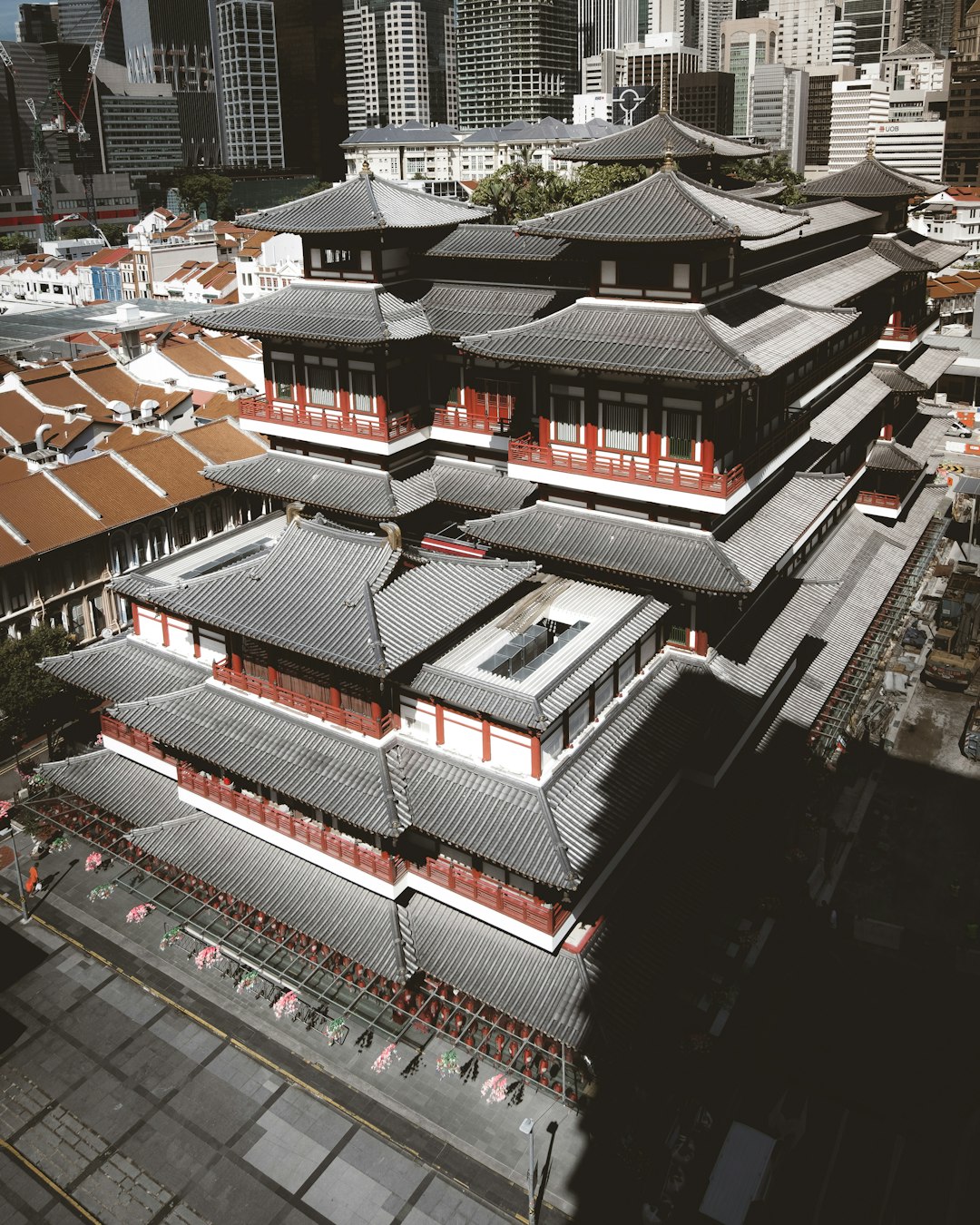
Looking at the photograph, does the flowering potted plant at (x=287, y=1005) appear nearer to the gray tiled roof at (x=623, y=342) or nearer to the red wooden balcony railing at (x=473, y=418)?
the red wooden balcony railing at (x=473, y=418)

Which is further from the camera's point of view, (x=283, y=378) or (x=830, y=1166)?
(x=283, y=378)

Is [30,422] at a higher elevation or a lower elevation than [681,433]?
lower

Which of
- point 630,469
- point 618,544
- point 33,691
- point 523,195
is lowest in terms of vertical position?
point 33,691

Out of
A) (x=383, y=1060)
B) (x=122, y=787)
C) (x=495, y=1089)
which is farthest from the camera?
(x=122, y=787)

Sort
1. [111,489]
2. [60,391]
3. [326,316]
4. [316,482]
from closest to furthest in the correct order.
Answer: [326,316], [316,482], [111,489], [60,391]

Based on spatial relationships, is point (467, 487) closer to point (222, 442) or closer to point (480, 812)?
point (480, 812)

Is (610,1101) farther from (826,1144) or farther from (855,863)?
(855,863)

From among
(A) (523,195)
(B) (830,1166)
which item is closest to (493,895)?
(B) (830,1166)

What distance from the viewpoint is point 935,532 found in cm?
6875

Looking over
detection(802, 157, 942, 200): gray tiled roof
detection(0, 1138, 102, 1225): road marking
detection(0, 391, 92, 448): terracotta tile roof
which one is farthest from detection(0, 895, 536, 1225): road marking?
detection(802, 157, 942, 200): gray tiled roof

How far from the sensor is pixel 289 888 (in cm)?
3381

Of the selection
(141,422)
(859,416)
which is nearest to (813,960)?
(859,416)

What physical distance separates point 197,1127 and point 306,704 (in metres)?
13.4

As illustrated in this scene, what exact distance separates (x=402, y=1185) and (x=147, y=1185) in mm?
7439
